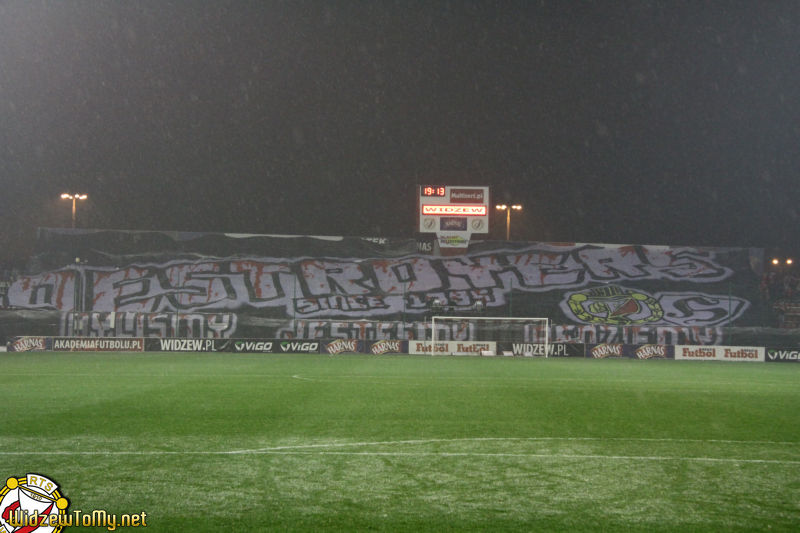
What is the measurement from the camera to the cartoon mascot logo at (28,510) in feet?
17.1

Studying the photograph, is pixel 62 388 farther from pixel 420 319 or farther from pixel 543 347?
pixel 420 319

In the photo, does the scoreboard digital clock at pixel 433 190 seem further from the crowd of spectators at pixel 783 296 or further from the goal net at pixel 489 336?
the crowd of spectators at pixel 783 296

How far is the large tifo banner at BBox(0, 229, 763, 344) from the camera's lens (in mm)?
45625

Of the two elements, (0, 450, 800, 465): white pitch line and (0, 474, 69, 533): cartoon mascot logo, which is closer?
(0, 474, 69, 533): cartoon mascot logo

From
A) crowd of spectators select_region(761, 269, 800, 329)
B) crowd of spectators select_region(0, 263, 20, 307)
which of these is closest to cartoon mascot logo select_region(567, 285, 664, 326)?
crowd of spectators select_region(761, 269, 800, 329)

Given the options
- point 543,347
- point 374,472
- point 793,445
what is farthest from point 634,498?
point 543,347

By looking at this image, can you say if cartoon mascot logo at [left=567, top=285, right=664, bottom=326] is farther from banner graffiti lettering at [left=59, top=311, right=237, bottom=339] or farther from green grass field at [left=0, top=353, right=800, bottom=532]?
green grass field at [left=0, top=353, right=800, bottom=532]

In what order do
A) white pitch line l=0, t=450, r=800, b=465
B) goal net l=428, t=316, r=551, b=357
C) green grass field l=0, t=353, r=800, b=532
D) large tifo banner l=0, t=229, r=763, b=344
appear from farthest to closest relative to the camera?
large tifo banner l=0, t=229, r=763, b=344, goal net l=428, t=316, r=551, b=357, white pitch line l=0, t=450, r=800, b=465, green grass field l=0, t=353, r=800, b=532

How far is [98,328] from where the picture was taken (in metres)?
39.1

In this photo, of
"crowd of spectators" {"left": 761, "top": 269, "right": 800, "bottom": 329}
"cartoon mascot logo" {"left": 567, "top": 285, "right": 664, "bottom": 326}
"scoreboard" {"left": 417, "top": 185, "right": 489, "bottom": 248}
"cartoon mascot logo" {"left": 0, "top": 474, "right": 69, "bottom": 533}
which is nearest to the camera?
"cartoon mascot logo" {"left": 0, "top": 474, "right": 69, "bottom": 533}

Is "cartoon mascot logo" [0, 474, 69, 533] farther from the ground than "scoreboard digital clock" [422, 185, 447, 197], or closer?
closer

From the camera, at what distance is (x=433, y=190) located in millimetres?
49094

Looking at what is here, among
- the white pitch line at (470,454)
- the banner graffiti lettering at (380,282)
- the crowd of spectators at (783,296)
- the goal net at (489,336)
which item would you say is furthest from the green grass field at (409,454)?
the crowd of spectators at (783,296)

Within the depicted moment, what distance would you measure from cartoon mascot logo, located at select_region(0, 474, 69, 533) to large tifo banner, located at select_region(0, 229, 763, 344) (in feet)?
118
